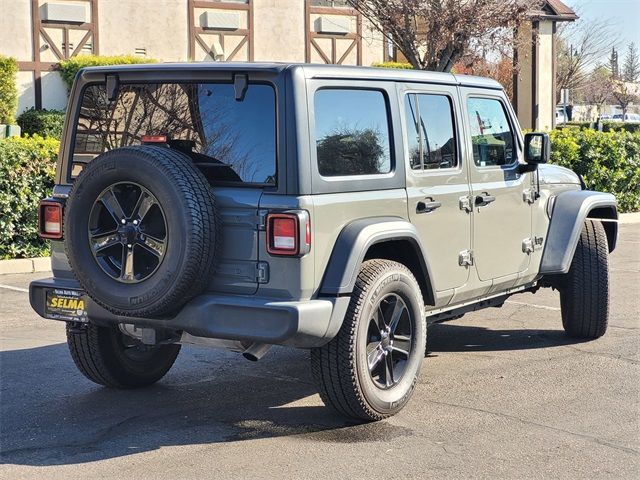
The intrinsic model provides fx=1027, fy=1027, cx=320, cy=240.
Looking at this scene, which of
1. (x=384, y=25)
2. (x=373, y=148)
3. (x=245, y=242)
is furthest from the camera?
(x=384, y=25)

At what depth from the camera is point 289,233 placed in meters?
5.16

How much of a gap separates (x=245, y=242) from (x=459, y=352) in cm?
281

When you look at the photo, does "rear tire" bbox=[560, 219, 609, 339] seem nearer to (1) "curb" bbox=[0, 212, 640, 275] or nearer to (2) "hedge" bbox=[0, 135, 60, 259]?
(1) "curb" bbox=[0, 212, 640, 275]

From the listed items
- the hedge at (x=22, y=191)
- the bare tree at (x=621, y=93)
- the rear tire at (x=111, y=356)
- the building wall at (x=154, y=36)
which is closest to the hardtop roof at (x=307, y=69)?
the rear tire at (x=111, y=356)

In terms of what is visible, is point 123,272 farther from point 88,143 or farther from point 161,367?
point 161,367

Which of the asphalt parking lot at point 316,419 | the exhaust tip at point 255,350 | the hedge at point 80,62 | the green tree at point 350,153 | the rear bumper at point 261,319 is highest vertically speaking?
the hedge at point 80,62

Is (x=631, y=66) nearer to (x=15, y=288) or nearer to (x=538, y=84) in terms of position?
(x=538, y=84)

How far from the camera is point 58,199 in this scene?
5.93 m

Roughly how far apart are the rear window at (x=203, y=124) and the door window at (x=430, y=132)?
111 cm

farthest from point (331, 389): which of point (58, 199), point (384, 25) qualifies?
point (384, 25)

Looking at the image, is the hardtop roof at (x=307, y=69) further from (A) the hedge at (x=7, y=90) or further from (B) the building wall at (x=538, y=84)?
(B) the building wall at (x=538, y=84)

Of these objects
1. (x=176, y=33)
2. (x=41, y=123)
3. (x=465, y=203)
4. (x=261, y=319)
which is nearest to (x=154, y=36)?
(x=176, y=33)

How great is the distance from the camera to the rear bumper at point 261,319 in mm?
5094

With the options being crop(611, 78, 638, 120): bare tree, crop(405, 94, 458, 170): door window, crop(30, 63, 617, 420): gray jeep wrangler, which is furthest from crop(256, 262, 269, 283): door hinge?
crop(611, 78, 638, 120): bare tree
